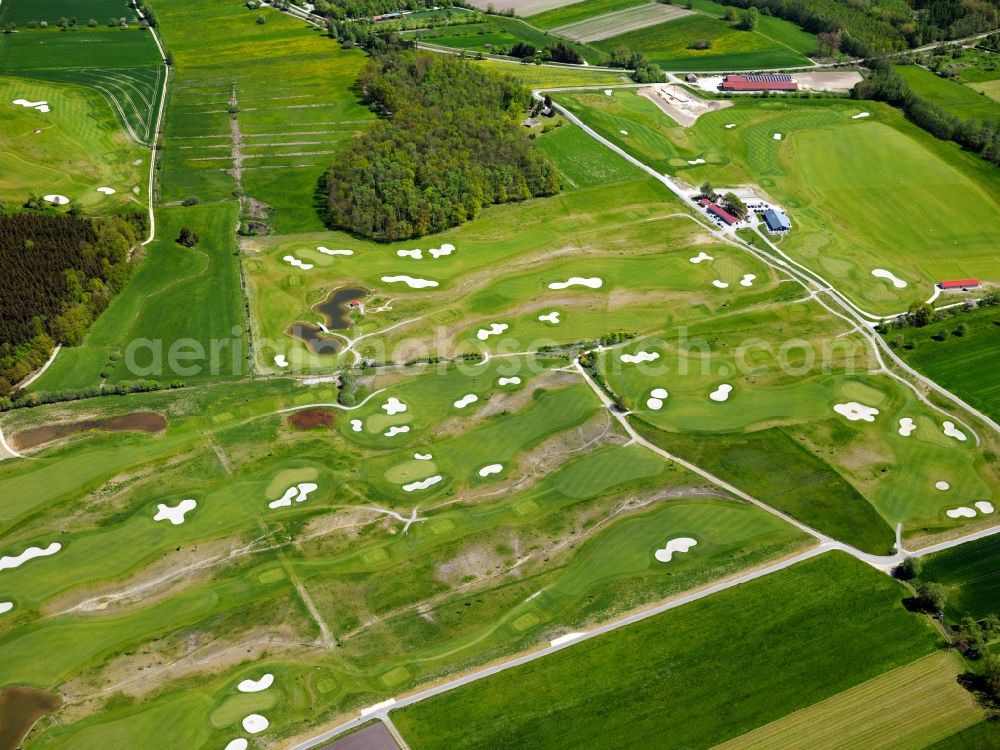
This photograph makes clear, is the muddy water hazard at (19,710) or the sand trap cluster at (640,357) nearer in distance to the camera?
the muddy water hazard at (19,710)

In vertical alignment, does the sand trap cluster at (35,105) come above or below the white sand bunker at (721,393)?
above

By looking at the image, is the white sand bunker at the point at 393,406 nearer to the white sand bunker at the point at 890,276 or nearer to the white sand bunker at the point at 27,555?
the white sand bunker at the point at 27,555

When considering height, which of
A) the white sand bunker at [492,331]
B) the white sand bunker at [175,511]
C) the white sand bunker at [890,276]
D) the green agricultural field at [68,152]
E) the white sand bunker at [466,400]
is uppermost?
the green agricultural field at [68,152]

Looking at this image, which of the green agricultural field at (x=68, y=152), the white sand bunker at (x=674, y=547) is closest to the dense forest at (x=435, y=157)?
the green agricultural field at (x=68, y=152)

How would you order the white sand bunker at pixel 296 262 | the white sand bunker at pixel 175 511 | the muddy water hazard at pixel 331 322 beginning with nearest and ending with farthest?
the white sand bunker at pixel 175 511
the muddy water hazard at pixel 331 322
the white sand bunker at pixel 296 262

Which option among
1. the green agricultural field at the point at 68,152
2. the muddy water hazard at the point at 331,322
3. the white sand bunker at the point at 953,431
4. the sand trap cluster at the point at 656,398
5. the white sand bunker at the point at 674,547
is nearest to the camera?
the white sand bunker at the point at 674,547

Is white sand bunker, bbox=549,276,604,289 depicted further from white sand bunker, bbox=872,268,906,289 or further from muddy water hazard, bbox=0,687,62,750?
muddy water hazard, bbox=0,687,62,750

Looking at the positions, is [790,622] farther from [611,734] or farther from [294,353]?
[294,353]
